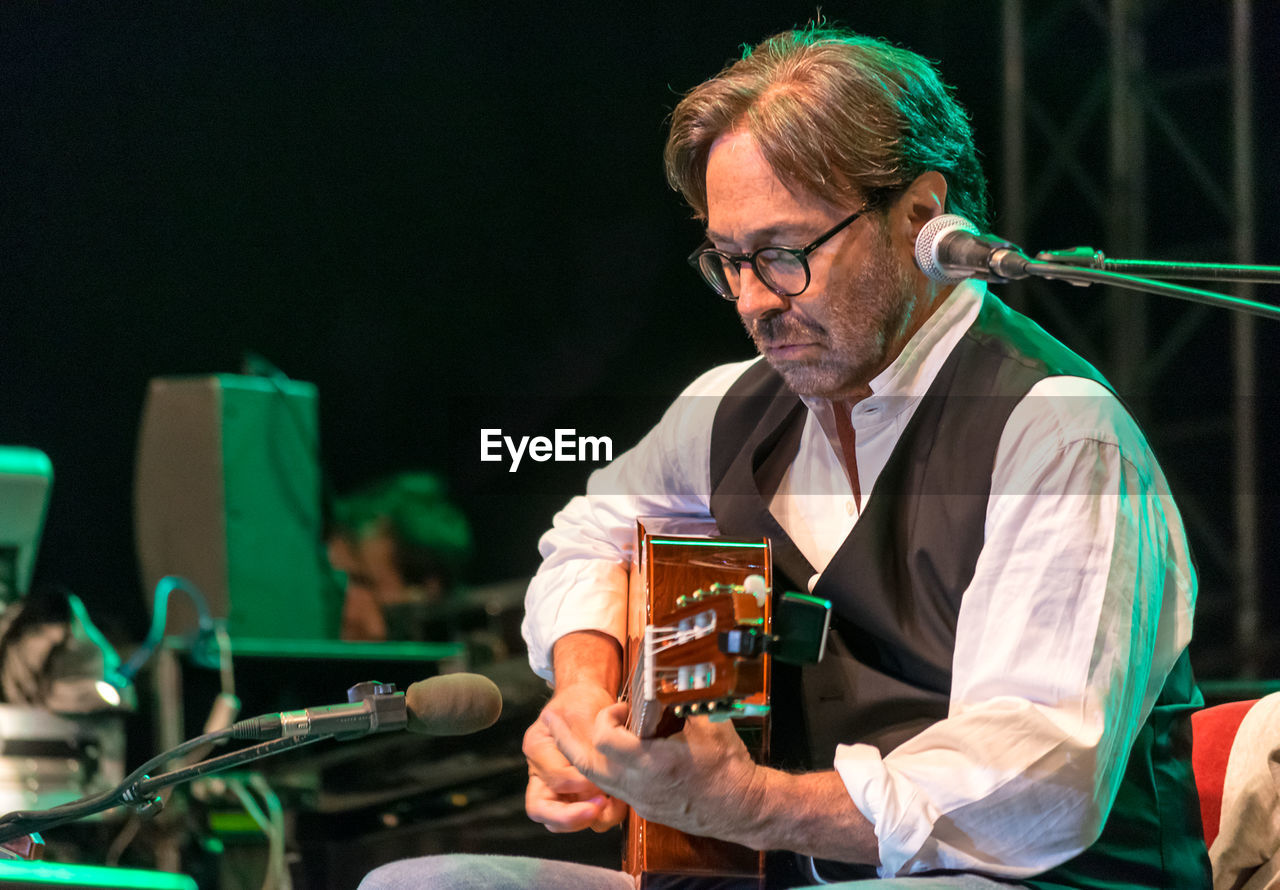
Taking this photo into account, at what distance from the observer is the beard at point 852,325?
1.59 m

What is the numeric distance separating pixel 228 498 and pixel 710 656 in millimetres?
2003

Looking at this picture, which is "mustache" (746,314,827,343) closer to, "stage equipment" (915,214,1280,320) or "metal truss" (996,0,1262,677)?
"stage equipment" (915,214,1280,320)

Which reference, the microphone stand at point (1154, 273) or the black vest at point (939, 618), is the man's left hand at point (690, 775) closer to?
the black vest at point (939, 618)

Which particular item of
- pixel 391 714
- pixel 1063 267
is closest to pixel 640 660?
pixel 391 714

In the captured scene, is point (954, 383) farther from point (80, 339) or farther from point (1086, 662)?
point (80, 339)

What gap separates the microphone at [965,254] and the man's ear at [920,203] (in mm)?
458

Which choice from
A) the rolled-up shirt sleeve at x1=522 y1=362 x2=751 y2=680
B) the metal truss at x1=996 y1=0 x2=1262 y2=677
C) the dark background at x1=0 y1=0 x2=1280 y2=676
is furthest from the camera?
the dark background at x1=0 y1=0 x2=1280 y2=676

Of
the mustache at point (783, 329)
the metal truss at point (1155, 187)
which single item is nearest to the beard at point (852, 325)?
the mustache at point (783, 329)

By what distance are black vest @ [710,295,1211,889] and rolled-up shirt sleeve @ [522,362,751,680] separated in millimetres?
284

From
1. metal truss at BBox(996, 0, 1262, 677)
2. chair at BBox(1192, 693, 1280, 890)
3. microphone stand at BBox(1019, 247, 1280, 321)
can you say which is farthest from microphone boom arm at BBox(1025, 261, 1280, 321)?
metal truss at BBox(996, 0, 1262, 677)

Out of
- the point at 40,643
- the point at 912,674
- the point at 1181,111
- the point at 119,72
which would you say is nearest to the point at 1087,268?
the point at 912,674

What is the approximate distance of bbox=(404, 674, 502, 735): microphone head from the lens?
4.30 ft

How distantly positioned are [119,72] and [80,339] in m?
0.73

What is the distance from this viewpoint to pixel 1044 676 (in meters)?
1.27
